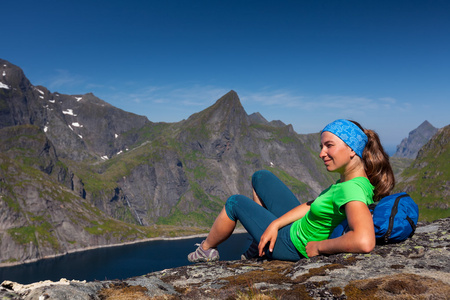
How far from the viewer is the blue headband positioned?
7707 mm

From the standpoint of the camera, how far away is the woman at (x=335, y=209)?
23.7 ft

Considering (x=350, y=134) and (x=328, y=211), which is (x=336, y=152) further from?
(x=328, y=211)

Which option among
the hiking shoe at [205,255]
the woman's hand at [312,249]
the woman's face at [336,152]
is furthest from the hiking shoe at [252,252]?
the woman's face at [336,152]

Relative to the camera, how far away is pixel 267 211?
33.3ft

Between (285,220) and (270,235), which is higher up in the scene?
(285,220)

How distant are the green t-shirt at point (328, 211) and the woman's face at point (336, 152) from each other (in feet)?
1.56

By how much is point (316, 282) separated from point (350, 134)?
3.80m

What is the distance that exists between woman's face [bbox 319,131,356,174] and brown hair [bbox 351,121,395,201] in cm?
53

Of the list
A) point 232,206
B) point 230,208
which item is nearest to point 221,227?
point 230,208

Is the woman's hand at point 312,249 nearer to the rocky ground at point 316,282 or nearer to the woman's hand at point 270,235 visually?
the rocky ground at point 316,282

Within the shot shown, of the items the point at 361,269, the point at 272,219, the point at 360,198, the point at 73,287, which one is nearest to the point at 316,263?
the point at 361,269

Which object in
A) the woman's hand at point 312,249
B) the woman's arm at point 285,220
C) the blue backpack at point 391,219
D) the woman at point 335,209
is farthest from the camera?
the woman's arm at point 285,220

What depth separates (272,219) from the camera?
9.91 meters

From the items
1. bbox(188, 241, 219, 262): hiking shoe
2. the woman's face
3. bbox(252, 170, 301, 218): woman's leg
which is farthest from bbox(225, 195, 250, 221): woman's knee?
the woman's face
